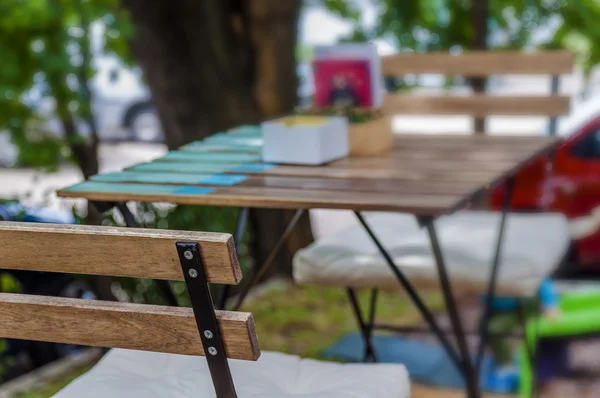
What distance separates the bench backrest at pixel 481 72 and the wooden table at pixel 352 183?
89 centimetres

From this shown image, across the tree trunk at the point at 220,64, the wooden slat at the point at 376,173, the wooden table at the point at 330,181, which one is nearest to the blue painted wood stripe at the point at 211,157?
the wooden table at the point at 330,181

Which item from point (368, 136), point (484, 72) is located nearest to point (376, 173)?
point (368, 136)

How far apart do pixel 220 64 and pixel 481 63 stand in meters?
1.50

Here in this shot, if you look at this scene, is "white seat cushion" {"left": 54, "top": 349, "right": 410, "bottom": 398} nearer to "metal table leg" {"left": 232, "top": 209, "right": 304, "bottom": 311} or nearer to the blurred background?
"metal table leg" {"left": 232, "top": 209, "right": 304, "bottom": 311}

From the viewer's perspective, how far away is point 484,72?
402 centimetres

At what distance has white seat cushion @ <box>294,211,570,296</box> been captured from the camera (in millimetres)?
2688

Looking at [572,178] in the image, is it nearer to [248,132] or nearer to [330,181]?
[248,132]

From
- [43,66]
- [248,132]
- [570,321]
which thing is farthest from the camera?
[43,66]

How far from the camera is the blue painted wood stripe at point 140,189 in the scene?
222 cm

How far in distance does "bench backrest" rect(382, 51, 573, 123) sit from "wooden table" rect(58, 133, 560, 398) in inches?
35.0

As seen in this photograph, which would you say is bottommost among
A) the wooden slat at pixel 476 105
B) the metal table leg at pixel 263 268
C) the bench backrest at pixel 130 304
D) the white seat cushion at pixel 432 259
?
the white seat cushion at pixel 432 259

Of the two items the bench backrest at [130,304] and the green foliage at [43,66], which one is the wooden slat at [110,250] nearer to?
the bench backrest at [130,304]

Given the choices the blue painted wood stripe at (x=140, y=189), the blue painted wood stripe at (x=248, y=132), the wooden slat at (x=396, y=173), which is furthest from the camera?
the blue painted wood stripe at (x=248, y=132)

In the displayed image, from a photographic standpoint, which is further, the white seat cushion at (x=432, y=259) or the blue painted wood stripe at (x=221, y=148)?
the blue painted wood stripe at (x=221, y=148)
